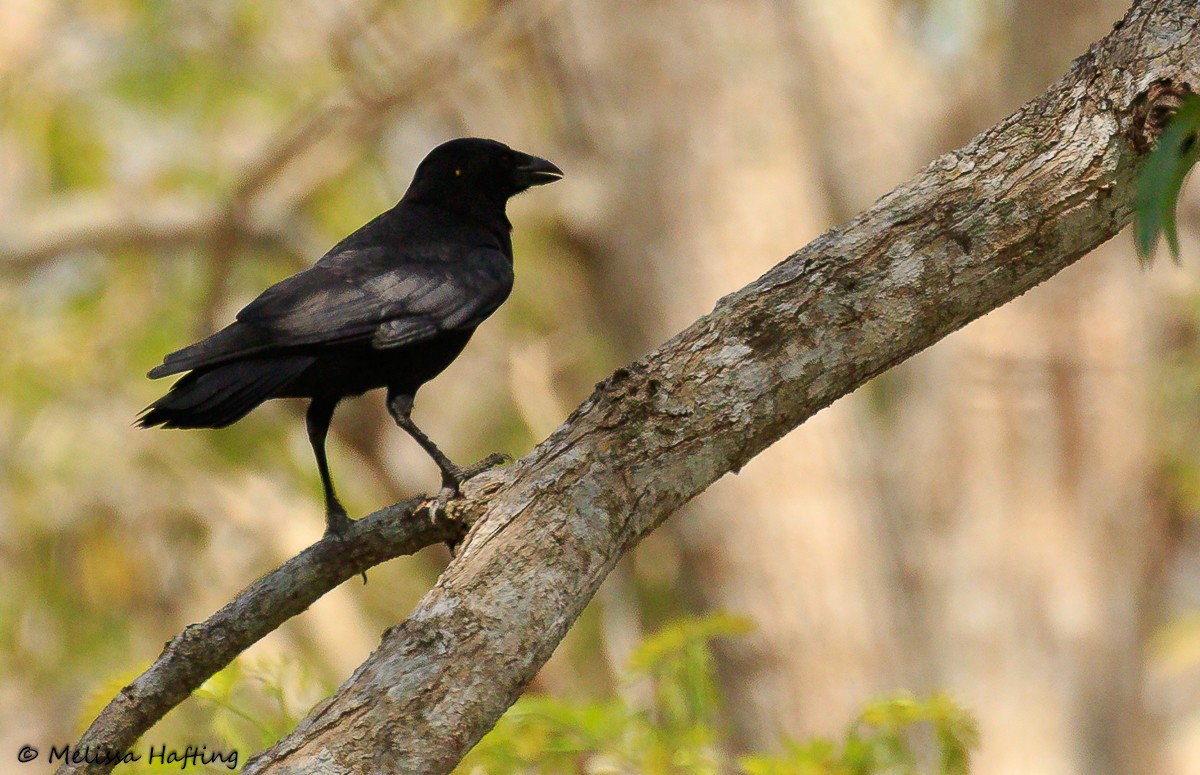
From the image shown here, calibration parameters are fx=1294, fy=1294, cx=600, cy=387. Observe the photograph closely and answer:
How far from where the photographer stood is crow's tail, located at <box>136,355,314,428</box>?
10.8 feet

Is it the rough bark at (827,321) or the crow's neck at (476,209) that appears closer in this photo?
the rough bark at (827,321)

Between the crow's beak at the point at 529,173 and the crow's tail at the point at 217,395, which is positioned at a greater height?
the crow's beak at the point at 529,173

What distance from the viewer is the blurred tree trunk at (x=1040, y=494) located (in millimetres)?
8492

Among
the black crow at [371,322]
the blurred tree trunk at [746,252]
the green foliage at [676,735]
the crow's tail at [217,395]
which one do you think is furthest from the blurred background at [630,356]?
the crow's tail at [217,395]

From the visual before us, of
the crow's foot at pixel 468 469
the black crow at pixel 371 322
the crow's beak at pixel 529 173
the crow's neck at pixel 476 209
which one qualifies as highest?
the crow's beak at pixel 529 173

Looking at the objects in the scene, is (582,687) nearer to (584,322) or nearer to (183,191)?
(584,322)

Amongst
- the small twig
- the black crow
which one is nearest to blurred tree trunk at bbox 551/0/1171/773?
the black crow

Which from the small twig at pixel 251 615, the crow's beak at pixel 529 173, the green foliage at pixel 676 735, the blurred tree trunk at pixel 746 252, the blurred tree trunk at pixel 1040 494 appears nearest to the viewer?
the small twig at pixel 251 615

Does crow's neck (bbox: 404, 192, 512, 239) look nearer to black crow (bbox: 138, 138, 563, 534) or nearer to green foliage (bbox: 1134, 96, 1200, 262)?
black crow (bbox: 138, 138, 563, 534)

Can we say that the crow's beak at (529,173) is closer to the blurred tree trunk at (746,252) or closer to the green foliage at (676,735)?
the green foliage at (676,735)

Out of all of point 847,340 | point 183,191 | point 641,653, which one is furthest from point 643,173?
point 847,340

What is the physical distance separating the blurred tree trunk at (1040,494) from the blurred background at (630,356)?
24 millimetres

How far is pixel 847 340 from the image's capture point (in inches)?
109

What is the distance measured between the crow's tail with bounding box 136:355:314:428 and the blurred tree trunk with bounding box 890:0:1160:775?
6.05 meters
